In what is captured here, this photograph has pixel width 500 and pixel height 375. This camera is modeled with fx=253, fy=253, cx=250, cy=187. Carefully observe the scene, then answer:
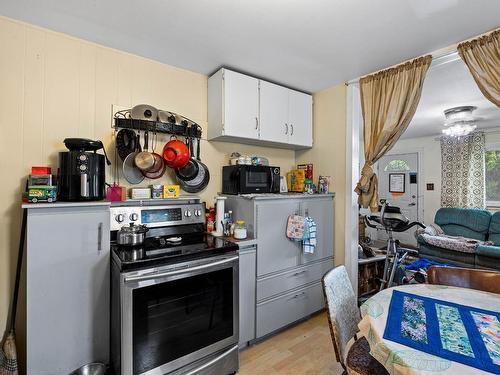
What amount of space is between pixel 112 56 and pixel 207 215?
4.96ft

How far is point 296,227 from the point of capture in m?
2.31

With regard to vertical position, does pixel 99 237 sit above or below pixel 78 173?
below

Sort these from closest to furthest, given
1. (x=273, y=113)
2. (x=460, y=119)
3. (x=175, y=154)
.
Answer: (x=175, y=154) → (x=273, y=113) → (x=460, y=119)

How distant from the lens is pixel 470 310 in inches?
46.4

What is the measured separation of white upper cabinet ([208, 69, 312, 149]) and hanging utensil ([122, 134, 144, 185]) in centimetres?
69

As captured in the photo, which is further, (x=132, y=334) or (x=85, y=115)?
(x=85, y=115)

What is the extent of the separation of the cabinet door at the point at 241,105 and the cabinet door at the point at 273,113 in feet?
0.24

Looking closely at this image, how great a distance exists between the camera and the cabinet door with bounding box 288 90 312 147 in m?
2.71

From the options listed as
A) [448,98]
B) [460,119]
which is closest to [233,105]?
[448,98]

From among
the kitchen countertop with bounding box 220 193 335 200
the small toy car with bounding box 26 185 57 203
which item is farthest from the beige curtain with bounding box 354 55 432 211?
the small toy car with bounding box 26 185 57 203

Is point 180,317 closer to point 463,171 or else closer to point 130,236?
point 130,236

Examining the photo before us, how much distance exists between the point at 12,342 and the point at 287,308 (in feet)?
6.47

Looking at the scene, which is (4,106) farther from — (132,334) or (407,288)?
(407,288)

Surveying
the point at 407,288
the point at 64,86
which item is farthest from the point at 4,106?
the point at 407,288
